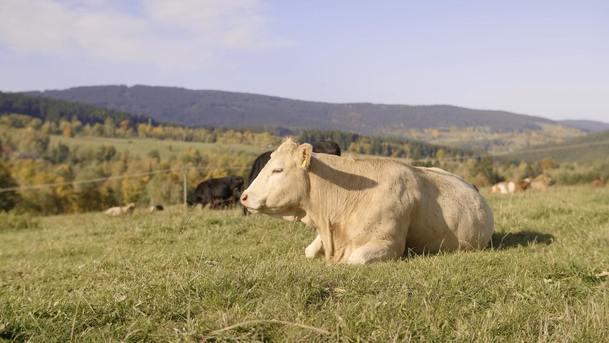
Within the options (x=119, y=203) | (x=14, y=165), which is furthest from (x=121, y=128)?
(x=119, y=203)

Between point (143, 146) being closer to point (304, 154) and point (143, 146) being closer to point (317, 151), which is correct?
point (317, 151)

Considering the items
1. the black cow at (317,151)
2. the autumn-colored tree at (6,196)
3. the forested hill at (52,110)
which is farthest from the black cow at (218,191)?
the forested hill at (52,110)

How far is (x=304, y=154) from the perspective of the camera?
7230 millimetres

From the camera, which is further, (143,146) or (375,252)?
(143,146)

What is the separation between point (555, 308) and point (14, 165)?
102 metres

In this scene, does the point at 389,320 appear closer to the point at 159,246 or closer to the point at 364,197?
the point at 364,197

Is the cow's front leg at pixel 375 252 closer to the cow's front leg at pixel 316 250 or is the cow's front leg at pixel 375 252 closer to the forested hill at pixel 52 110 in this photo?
the cow's front leg at pixel 316 250

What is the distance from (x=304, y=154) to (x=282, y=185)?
19.2 inches

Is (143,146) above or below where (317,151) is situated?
below

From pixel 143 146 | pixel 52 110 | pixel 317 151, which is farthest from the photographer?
pixel 52 110

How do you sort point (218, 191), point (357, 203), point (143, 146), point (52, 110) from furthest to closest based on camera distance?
point (52, 110) → point (143, 146) → point (218, 191) → point (357, 203)

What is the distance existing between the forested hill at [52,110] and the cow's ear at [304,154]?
6624 inches

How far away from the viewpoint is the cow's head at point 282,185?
7160mm

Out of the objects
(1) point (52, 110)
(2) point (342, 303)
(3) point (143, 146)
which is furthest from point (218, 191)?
(1) point (52, 110)
